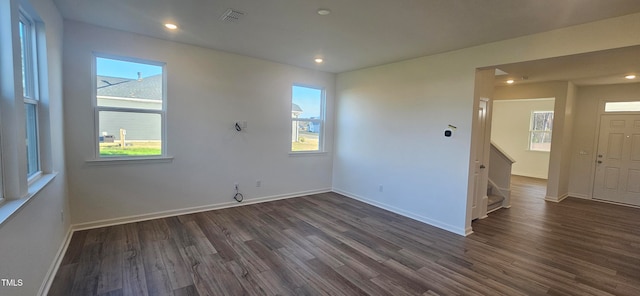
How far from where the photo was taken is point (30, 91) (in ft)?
7.87

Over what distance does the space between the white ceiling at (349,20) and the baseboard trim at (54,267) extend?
8.11 ft

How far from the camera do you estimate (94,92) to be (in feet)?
11.4

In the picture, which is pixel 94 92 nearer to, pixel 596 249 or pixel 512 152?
pixel 596 249

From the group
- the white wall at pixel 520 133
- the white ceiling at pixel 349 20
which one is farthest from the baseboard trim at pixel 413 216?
the white wall at pixel 520 133

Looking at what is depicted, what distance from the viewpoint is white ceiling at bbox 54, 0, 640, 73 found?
2.49m

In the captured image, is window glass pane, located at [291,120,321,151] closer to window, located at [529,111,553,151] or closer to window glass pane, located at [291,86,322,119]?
window glass pane, located at [291,86,322,119]

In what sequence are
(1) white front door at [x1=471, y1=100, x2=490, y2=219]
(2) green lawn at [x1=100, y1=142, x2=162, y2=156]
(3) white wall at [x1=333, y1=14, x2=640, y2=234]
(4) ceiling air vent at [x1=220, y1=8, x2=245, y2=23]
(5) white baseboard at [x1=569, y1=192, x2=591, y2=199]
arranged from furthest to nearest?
(5) white baseboard at [x1=569, y1=192, x2=591, y2=199] < (1) white front door at [x1=471, y1=100, x2=490, y2=219] < (2) green lawn at [x1=100, y1=142, x2=162, y2=156] < (3) white wall at [x1=333, y1=14, x2=640, y2=234] < (4) ceiling air vent at [x1=220, y1=8, x2=245, y2=23]

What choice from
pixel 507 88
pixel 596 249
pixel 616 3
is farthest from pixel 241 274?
pixel 507 88

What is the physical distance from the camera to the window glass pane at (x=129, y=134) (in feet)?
11.8

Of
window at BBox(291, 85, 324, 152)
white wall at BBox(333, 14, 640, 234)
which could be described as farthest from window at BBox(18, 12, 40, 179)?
white wall at BBox(333, 14, 640, 234)

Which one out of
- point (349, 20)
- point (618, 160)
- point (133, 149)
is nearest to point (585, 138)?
point (618, 160)

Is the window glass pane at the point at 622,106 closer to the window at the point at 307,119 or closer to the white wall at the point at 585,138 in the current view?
the white wall at the point at 585,138

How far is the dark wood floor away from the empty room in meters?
0.03

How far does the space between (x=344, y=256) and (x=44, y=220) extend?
Answer: 2.73 m
